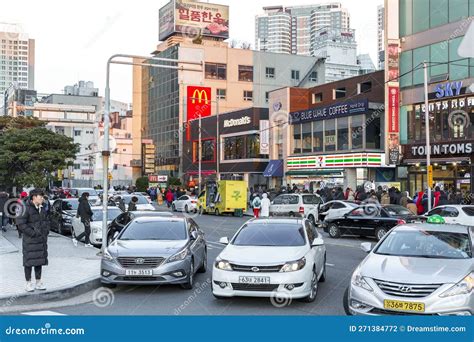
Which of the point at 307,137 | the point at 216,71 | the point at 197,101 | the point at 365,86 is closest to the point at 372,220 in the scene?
the point at 365,86

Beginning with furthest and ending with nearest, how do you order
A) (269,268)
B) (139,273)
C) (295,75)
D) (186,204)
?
(295,75), (186,204), (139,273), (269,268)

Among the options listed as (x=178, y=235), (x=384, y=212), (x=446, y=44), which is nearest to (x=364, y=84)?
(x=446, y=44)

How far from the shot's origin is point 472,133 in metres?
34.0

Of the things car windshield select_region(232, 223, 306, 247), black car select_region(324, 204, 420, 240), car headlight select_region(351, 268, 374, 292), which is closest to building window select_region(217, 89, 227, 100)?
black car select_region(324, 204, 420, 240)

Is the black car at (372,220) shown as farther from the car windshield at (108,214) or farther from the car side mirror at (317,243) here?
the car side mirror at (317,243)

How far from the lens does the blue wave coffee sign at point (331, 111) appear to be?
41.2m

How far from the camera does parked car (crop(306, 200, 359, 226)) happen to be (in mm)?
25084

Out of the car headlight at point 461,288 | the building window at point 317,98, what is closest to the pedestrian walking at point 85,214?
the car headlight at point 461,288

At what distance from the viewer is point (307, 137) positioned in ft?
159

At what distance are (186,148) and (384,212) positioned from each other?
178ft

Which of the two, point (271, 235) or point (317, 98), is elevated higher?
point (317, 98)

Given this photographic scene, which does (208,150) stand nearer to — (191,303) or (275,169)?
(275,169)

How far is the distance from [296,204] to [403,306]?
21.8 metres
